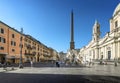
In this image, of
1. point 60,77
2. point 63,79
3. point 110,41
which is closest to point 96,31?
point 110,41

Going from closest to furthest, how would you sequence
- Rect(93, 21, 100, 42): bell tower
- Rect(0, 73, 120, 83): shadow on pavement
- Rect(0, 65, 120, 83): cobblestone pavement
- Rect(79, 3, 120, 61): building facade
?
Rect(0, 73, 120, 83): shadow on pavement → Rect(0, 65, 120, 83): cobblestone pavement → Rect(79, 3, 120, 61): building facade → Rect(93, 21, 100, 42): bell tower

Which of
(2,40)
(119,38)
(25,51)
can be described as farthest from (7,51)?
(119,38)

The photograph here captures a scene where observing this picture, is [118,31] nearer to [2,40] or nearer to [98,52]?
[98,52]

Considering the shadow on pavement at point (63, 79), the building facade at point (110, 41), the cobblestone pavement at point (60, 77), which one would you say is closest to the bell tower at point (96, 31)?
the building facade at point (110, 41)

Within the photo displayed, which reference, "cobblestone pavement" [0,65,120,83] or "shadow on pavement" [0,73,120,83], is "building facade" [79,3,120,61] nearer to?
"cobblestone pavement" [0,65,120,83]

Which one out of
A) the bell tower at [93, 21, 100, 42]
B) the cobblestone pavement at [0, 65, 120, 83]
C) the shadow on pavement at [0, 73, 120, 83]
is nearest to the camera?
the shadow on pavement at [0, 73, 120, 83]

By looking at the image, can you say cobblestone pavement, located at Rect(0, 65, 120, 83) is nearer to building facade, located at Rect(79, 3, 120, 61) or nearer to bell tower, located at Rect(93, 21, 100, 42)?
building facade, located at Rect(79, 3, 120, 61)

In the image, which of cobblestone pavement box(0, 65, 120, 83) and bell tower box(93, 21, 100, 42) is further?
bell tower box(93, 21, 100, 42)

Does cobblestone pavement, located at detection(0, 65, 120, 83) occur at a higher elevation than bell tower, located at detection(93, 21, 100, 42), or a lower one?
lower

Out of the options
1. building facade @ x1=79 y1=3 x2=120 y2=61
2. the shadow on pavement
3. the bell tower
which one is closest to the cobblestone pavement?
the shadow on pavement

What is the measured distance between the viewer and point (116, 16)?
236 ft

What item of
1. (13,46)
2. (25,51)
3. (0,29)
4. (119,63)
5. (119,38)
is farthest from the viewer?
(25,51)

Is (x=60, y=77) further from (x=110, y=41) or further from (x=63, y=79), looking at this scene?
(x=110, y=41)

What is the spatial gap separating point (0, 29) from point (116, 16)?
109 ft
